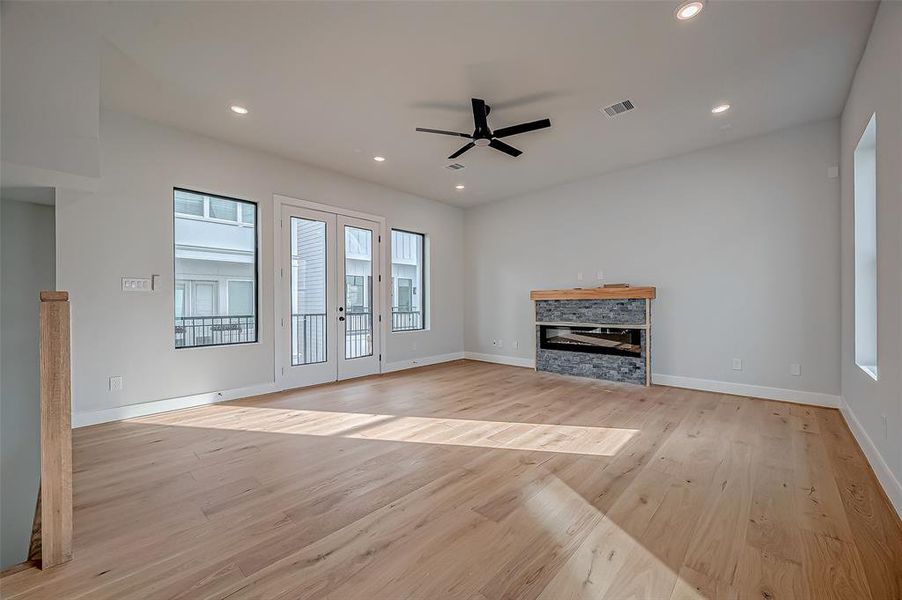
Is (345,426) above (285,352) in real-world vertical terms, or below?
below

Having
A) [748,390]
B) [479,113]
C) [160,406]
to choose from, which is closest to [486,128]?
[479,113]

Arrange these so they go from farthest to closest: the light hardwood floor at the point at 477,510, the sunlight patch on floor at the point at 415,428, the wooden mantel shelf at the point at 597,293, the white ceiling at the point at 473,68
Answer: the wooden mantel shelf at the point at 597,293, the sunlight patch on floor at the point at 415,428, the white ceiling at the point at 473,68, the light hardwood floor at the point at 477,510

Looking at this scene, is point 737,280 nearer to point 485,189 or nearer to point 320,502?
point 485,189

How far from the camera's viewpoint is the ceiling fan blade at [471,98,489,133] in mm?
3369

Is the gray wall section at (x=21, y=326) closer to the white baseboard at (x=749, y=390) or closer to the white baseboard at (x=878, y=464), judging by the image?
the white baseboard at (x=878, y=464)

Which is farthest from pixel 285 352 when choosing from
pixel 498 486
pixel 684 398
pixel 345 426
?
pixel 684 398

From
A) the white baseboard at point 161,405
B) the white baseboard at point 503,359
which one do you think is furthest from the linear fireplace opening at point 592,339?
the white baseboard at point 161,405

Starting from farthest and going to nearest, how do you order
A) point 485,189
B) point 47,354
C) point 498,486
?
1. point 485,189
2. point 498,486
3. point 47,354

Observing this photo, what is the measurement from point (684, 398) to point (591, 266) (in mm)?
2198

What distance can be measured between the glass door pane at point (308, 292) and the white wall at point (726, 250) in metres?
3.45

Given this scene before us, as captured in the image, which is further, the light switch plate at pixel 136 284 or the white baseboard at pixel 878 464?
the light switch plate at pixel 136 284

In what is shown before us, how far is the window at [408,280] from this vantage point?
6410mm

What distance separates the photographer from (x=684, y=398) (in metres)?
4.37

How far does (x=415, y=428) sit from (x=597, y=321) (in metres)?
3.22
